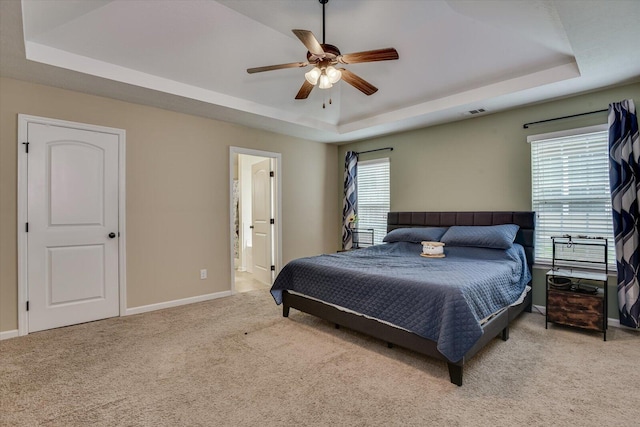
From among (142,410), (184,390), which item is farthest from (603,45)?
(142,410)

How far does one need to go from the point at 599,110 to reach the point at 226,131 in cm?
448

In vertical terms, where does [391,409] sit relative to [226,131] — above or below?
below

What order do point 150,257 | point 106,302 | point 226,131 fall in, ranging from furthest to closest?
point 226,131 → point 150,257 → point 106,302

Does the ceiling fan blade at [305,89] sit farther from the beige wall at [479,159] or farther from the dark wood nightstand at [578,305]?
the dark wood nightstand at [578,305]

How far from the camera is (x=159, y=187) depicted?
12.9ft

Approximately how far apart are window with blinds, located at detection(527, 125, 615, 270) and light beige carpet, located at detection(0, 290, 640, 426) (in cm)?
110

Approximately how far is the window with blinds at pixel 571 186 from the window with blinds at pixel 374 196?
7.12 ft

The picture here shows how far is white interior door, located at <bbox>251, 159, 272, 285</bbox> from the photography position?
521 centimetres

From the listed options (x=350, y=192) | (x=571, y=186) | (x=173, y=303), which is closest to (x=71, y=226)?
(x=173, y=303)

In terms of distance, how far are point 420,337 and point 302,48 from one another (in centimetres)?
310

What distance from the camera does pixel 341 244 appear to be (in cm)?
620

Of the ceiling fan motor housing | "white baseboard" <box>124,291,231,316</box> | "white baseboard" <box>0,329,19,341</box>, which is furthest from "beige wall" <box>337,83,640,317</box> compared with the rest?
"white baseboard" <box>0,329,19,341</box>

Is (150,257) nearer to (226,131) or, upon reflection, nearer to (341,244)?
(226,131)

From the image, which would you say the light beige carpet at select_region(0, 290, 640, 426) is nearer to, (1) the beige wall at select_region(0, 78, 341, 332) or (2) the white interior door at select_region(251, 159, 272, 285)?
(1) the beige wall at select_region(0, 78, 341, 332)
